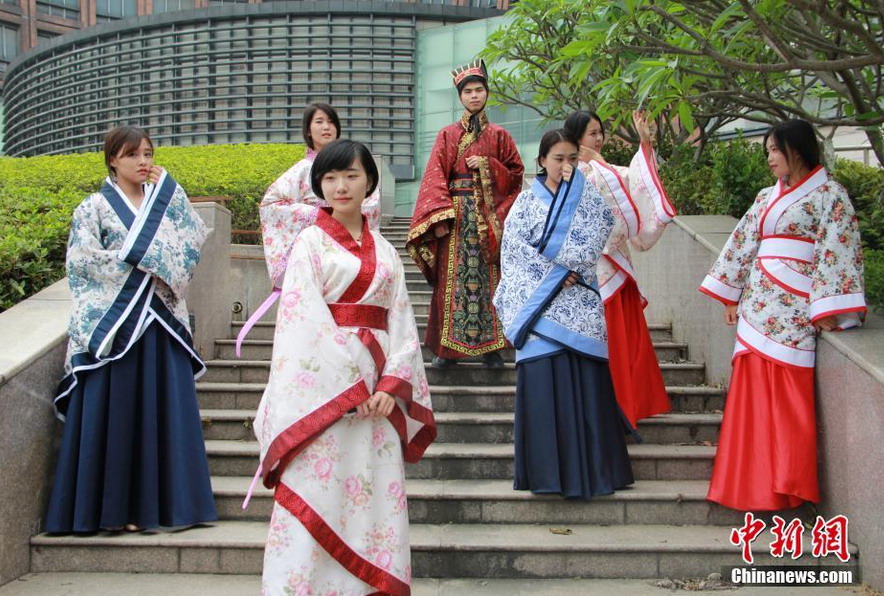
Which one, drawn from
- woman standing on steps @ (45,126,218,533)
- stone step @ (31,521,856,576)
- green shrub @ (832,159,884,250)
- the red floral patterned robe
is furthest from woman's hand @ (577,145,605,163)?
woman standing on steps @ (45,126,218,533)

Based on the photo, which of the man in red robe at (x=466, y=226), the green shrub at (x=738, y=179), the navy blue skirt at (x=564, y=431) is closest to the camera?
the navy blue skirt at (x=564, y=431)

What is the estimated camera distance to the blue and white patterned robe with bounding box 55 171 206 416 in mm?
4246

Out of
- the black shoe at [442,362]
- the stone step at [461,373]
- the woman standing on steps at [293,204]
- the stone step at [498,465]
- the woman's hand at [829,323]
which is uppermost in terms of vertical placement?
the woman standing on steps at [293,204]

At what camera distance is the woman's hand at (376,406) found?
316 cm

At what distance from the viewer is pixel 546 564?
4016 millimetres

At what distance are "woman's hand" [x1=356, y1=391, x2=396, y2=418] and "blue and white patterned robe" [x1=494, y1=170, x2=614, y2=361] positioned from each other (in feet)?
4.71

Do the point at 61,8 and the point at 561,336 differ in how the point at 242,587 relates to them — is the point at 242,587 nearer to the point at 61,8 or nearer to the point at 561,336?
the point at 561,336

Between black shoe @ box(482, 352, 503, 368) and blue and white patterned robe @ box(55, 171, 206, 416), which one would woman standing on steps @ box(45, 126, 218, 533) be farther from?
black shoe @ box(482, 352, 503, 368)

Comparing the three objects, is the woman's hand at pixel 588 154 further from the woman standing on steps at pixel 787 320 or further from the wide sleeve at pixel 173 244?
the wide sleeve at pixel 173 244

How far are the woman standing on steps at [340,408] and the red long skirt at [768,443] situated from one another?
187 centimetres

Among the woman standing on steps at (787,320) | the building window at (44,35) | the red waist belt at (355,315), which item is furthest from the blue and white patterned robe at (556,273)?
the building window at (44,35)

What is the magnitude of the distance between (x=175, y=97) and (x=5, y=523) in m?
15.7

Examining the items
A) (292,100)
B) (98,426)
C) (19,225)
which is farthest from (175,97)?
(98,426)

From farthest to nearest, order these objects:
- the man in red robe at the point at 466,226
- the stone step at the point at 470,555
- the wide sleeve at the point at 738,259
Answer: the man in red robe at the point at 466,226, the wide sleeve at the point at 738,259, the stone step at the point at 470,555
